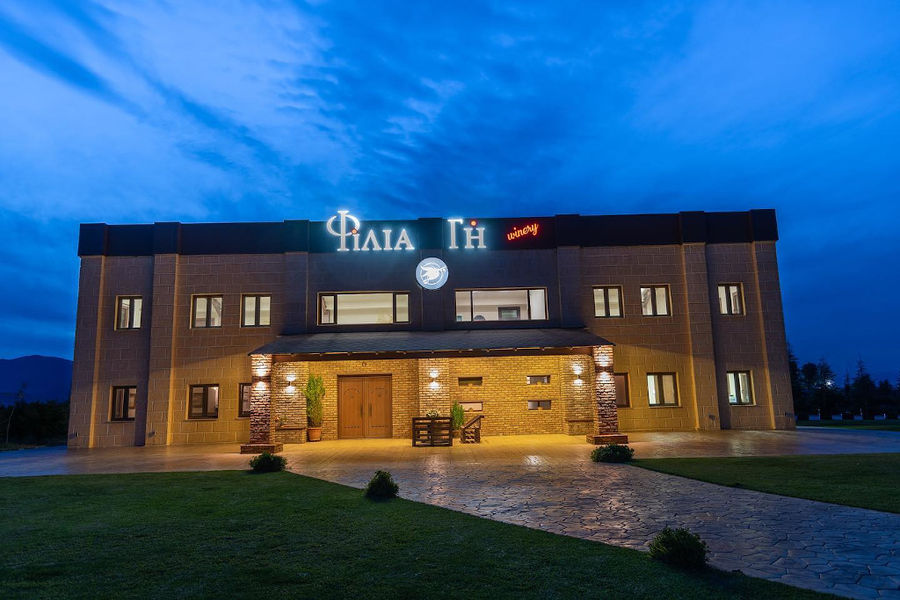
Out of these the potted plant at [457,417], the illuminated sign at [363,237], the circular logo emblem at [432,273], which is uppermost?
the illuminated sign at [363,237]

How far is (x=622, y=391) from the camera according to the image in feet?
64.7

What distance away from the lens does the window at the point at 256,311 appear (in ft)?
65.4

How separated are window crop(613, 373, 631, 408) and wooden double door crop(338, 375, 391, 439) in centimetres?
854

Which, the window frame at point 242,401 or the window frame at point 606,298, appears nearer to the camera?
the window frame at point 242,401

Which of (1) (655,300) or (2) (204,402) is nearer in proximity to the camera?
(2) (204,402)

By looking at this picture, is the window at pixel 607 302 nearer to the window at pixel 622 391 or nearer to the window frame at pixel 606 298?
the window frame at pixel 606 298

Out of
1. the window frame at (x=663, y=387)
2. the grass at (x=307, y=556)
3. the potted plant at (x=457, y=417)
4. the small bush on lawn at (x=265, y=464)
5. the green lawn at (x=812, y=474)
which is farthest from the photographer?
the window frame at (x=663, y=387)

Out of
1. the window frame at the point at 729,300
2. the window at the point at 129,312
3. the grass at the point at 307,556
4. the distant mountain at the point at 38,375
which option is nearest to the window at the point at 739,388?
the window frame at the point at 729,300

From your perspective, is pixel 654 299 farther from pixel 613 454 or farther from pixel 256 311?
pixel 256 311

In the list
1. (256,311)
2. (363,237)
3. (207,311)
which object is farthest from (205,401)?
(363,237)

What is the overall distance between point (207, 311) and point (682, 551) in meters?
18.8

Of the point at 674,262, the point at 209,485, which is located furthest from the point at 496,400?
the point at 209,485

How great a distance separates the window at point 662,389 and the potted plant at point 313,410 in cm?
1213

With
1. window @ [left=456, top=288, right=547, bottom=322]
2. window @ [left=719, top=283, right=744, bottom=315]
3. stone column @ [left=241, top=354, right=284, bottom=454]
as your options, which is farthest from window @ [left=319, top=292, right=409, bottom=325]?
window @ [left=719, top=283, right=744, bottom=315]
